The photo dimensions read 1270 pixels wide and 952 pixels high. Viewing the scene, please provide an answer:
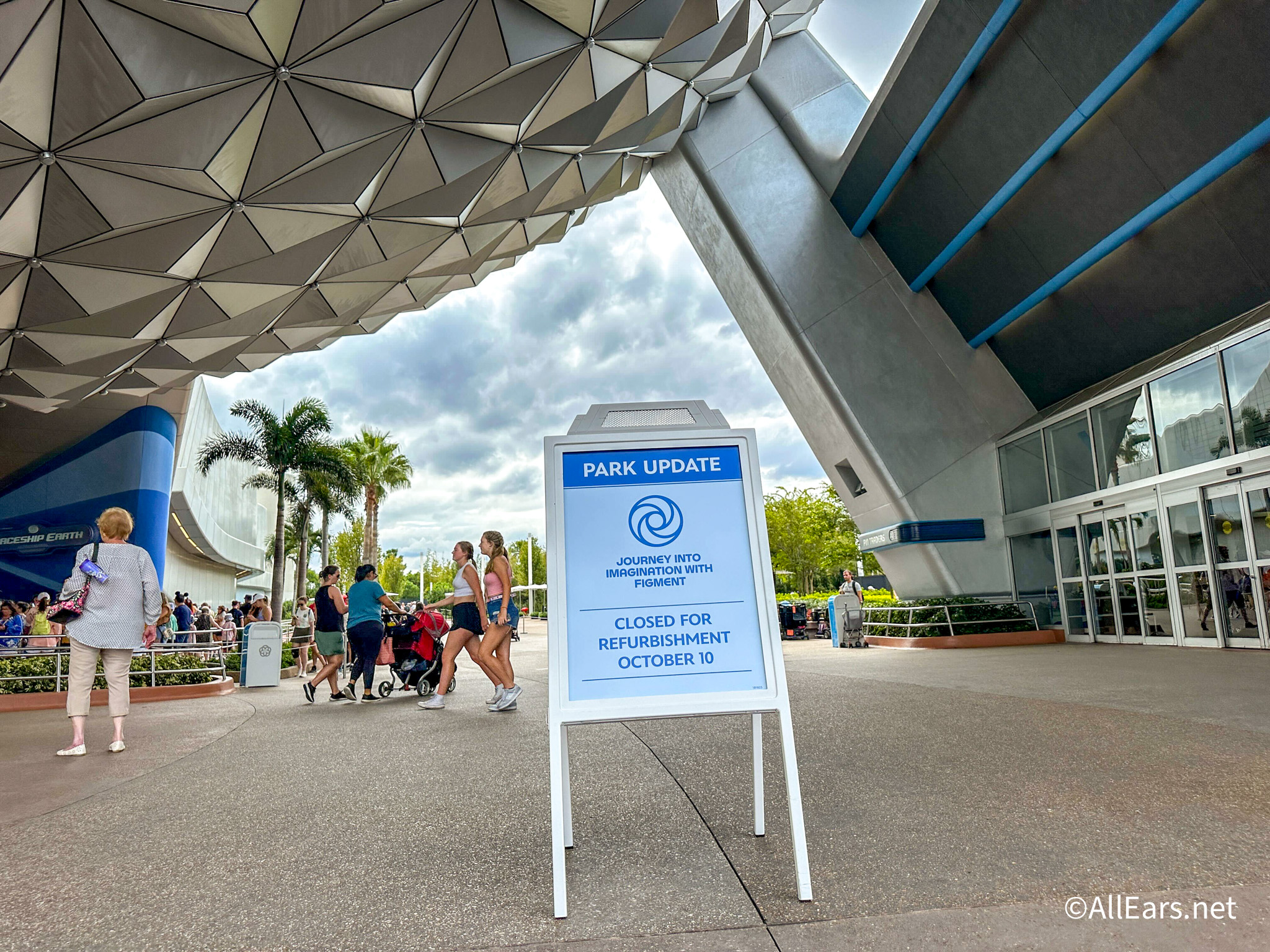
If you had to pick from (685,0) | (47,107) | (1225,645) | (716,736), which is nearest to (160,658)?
(47,107)

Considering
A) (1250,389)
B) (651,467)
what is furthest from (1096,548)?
(651,467)

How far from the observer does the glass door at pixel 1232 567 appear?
13188mm

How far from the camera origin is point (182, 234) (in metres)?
11.4

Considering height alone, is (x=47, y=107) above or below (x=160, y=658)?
above

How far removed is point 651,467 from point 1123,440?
17.0 metres

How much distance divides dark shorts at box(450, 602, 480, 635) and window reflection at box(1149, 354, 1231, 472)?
13299mm

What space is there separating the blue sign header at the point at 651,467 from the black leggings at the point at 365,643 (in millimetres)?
7747

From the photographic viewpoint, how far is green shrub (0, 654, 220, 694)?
11.9m

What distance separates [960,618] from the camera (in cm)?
1880

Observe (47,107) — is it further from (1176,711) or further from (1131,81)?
(1131,81)

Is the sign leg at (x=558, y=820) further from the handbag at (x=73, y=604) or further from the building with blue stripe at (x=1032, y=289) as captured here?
the building with blue stripe at (x=1032, y=289)

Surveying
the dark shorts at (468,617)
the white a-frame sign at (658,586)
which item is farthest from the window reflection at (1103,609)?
the white a-frame sign at (658,586)

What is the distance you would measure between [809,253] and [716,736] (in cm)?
1957

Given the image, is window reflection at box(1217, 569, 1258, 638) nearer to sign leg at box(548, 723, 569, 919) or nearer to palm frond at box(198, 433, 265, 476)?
sign leg at box(548, 723, 569, 919)
